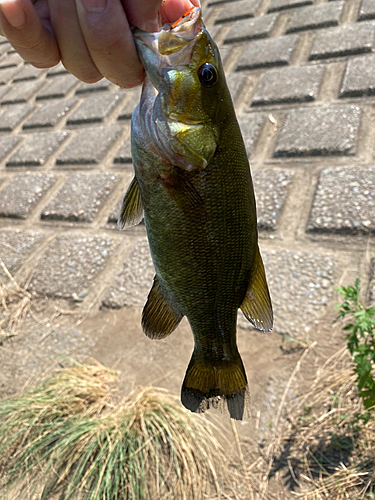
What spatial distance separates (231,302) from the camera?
1.23 meters

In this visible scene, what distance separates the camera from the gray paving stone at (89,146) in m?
4.20

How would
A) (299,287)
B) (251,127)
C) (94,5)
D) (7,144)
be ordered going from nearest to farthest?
(94,5) → (299,287) → (251,127) → (7,144)

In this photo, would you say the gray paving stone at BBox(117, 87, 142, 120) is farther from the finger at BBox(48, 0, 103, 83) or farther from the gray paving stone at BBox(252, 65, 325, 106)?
the finger at BBox(48, 0, 103, 83)

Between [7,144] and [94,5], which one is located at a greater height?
[94,5]

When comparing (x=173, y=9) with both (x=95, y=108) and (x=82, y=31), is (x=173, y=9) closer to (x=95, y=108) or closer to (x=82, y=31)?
(x=82, y=31)

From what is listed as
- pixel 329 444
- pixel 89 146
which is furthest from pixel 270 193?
pixel 89 146

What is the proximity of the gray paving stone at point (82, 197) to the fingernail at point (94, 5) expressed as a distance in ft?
8.99

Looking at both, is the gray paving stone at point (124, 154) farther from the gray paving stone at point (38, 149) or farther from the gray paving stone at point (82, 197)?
the gray paving stone at point (38, 149)

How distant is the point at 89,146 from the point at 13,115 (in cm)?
187

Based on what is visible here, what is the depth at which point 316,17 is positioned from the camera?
15.2 feet

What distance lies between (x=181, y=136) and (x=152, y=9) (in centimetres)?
32

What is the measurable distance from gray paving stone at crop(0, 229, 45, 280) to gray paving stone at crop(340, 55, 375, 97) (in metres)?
3.10

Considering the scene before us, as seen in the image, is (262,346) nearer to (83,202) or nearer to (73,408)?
(73,408)

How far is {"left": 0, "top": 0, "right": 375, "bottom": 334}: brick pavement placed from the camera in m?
2.76
